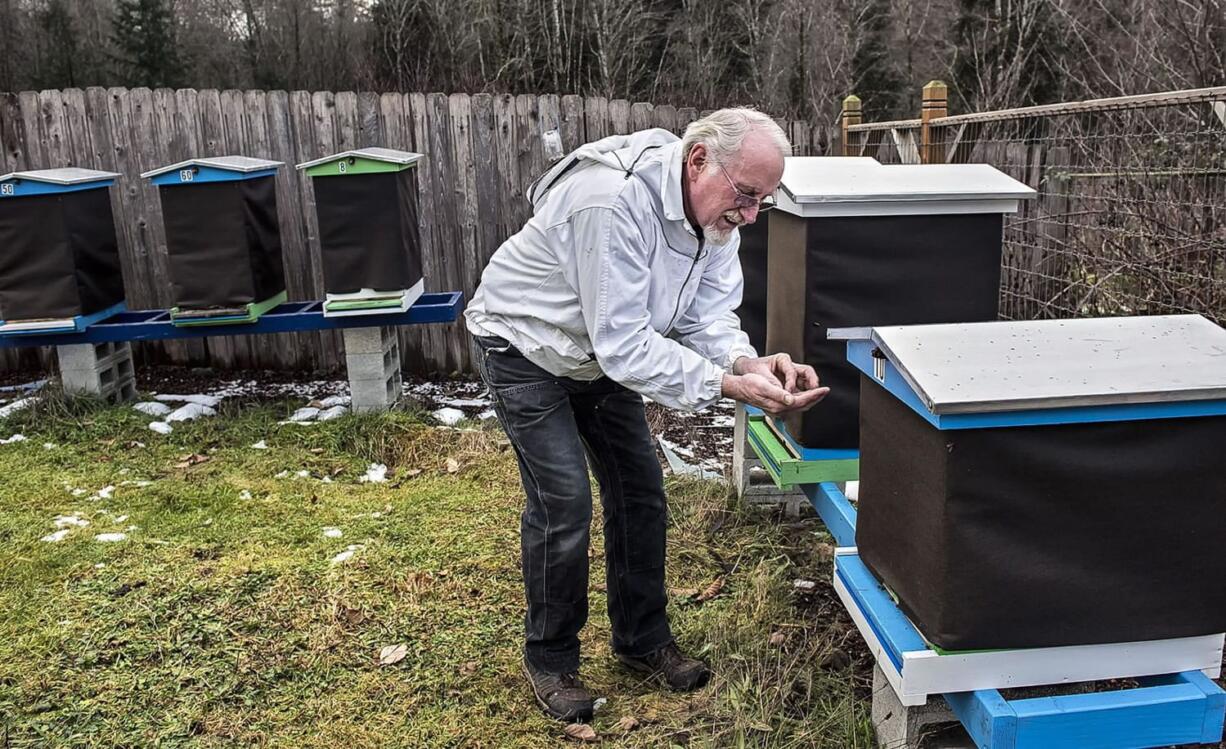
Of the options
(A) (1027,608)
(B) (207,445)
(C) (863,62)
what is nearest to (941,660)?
(A) (1027,608)

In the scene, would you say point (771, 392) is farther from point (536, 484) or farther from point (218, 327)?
point (218, 327)

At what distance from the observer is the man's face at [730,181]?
248 centimetres

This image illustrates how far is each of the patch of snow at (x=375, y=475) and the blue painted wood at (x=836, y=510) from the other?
2430mm

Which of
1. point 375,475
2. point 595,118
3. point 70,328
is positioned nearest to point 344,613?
point 375,475

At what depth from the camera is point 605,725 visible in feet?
9.55

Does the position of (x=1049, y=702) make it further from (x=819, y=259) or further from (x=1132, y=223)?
(x=1132, y=223)

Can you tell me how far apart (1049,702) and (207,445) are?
4909mm

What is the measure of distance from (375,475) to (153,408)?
2.05 metres

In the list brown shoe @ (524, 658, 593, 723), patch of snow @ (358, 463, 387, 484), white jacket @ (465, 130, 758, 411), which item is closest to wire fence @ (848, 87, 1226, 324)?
white jacket @ (465, 130, 758, 411)

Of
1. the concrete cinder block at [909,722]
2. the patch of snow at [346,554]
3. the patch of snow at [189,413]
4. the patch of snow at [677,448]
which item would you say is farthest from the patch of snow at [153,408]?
the concrete cinder block at [909,722]

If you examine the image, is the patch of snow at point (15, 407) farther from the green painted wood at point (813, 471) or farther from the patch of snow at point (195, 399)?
the green painted wood at point (813, 471)

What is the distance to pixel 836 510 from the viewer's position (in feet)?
11.2

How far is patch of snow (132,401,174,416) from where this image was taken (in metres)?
6.18

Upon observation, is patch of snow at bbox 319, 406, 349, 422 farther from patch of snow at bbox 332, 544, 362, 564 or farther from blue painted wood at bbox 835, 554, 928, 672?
blue painted wood at bbox 835, 554, 928, 672
